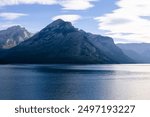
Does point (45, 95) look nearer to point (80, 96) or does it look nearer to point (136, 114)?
point (80, 96)

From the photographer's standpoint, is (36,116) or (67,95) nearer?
(36,116)

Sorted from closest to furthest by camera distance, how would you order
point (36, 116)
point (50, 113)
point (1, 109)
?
point (36, 116) < point (50, 113) < point (1, 109)

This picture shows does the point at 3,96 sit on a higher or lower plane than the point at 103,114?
lower

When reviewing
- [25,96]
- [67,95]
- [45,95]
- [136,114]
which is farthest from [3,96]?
[136,114]

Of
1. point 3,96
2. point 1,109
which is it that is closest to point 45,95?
point 3,96

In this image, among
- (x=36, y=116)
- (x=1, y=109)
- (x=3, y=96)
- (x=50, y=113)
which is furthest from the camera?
(x=3, y=96)

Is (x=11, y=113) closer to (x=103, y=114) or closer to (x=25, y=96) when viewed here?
(x=103, y=114)

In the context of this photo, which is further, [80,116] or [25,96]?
[25,96]

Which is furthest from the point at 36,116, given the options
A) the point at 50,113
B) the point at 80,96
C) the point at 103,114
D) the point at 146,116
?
the point at 80,96

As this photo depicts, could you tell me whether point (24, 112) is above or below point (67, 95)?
→ above
